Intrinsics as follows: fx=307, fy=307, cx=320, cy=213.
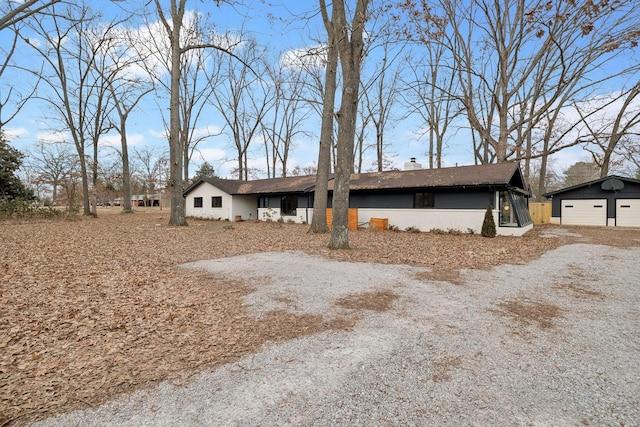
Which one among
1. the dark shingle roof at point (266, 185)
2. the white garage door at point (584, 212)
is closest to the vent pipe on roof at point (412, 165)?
the dark shingle roof at point (266, 185)

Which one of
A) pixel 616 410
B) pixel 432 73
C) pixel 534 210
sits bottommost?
pixel 616 410

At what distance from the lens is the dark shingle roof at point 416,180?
1394 centimetres

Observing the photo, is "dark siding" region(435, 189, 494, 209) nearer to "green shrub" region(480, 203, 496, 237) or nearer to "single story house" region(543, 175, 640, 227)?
"green shrub" region(480, 203, 496, 237)

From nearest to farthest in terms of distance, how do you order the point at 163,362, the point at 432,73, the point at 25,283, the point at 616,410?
the point at 616,410 → the point at 163,362 → the point at 25,283 → the point at 432,73

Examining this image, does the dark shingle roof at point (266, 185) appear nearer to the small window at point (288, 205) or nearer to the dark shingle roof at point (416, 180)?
the dark shingle roof at point (416, 180)

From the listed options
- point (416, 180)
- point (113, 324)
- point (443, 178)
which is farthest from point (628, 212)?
point (113, 324)

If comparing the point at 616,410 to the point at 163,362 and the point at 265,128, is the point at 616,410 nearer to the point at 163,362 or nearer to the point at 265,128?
the point at 163,362

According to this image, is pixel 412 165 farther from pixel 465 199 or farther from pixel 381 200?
pixel 465 199

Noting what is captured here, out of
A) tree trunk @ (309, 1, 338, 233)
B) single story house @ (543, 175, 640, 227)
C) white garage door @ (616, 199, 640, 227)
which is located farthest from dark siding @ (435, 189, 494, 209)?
white garage door @ (616, 199, 640, 227)

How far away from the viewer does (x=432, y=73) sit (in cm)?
2300

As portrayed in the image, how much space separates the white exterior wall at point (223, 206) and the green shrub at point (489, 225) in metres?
16.1

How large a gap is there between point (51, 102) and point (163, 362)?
1059 inches

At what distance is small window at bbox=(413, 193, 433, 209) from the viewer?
15375 mm

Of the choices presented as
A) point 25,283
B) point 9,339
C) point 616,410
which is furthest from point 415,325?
point 25,283
